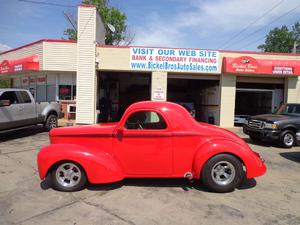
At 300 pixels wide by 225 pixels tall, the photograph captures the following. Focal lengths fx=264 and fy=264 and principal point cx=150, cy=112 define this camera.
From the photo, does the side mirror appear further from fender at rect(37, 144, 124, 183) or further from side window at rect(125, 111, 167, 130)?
side window at rect(125, 111, 167, 130)

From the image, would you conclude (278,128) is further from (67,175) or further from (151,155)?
(67,175)

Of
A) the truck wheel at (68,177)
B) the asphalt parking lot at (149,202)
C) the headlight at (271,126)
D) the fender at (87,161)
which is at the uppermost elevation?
the headlight at (271,126)

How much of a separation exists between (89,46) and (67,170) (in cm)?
1130

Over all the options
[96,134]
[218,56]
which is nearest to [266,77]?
[218,56]

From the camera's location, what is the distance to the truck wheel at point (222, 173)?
502 centimetres

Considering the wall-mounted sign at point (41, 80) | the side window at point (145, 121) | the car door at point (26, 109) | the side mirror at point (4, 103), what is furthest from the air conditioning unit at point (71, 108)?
the side window at point (145, 121)

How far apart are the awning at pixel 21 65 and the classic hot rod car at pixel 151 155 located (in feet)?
44.0

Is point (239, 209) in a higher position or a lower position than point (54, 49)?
lower

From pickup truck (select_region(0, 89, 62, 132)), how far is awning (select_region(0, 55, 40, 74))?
18.0 feet

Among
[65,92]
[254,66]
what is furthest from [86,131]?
[65,92]

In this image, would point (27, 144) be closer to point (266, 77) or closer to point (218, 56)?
point (218, 56)

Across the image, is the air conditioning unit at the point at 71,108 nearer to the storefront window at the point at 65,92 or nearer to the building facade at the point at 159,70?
the building facade at the point at 159,70

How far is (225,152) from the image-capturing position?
5.06 metres

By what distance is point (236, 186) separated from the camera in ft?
17.0
